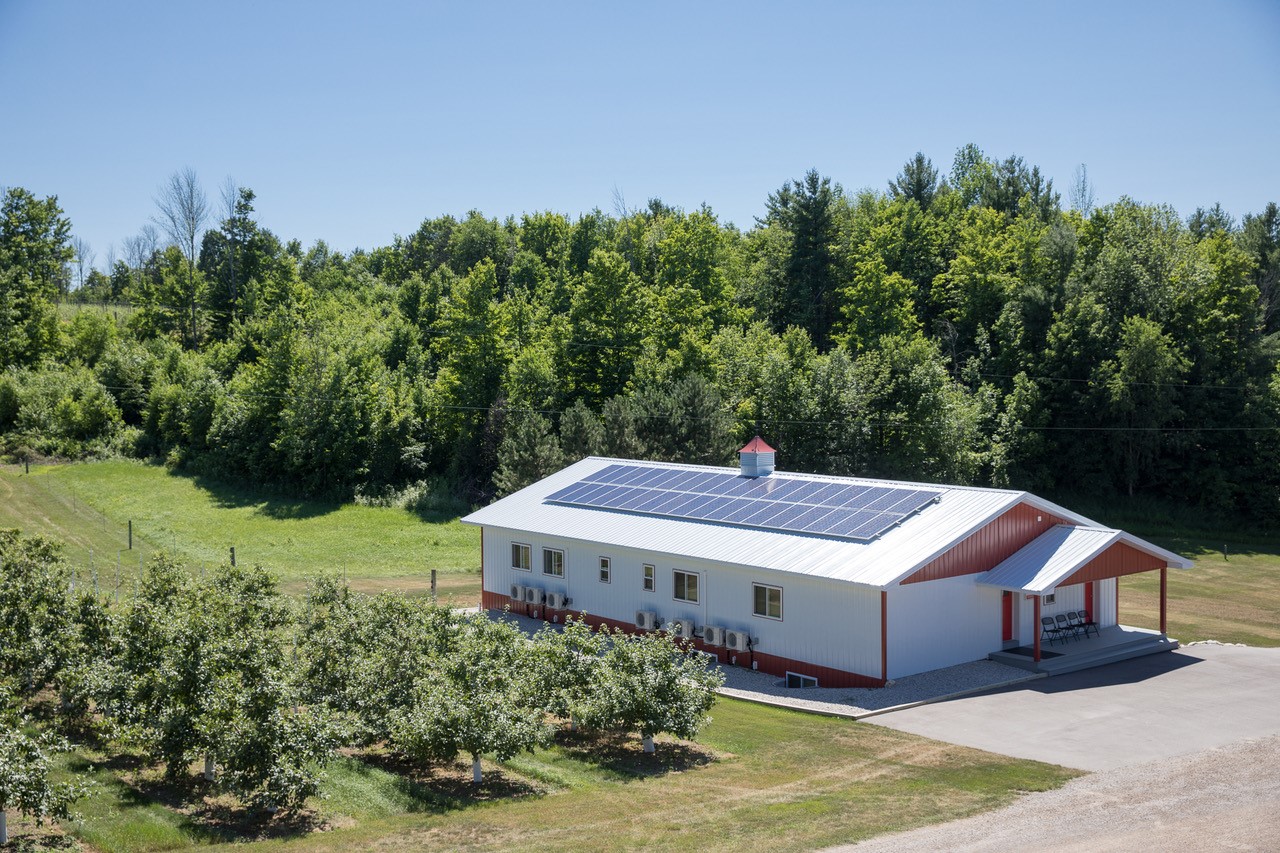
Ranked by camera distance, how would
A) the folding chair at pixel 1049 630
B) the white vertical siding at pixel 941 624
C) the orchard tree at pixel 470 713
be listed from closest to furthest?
the orchard tree at pixel 470 713
the white vertical siding at pixel 941 624
the folding chair at pixel 1049 630

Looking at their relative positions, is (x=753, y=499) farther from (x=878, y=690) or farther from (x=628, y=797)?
(x=628, y=797)

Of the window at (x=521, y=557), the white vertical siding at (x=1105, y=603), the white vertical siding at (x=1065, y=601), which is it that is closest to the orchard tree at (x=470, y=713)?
the window at (x=521, y=557)

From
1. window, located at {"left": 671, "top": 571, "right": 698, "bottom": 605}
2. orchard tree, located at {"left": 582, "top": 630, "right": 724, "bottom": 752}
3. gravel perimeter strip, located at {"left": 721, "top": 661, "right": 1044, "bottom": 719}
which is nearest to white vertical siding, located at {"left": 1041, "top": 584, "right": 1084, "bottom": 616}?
gravel perimeter strip, located at {"left": 721, "top": 661, "right": 1044, "bottom": 719}

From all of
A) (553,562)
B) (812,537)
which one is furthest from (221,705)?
(553,562)

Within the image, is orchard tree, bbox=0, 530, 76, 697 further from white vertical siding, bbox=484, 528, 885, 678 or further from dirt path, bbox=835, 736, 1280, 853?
white vertical siding, bbox=484, 528, 885, 678

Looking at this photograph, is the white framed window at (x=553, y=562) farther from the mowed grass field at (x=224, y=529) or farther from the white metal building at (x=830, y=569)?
the mowed grass field at (x=224, y=529)

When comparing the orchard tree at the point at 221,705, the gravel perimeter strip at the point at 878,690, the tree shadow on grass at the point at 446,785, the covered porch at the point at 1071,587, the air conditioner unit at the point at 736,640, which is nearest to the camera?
the orchard tree at the point at 221,705

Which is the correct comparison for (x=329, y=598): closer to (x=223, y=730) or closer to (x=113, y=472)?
(x=223, y=730)
